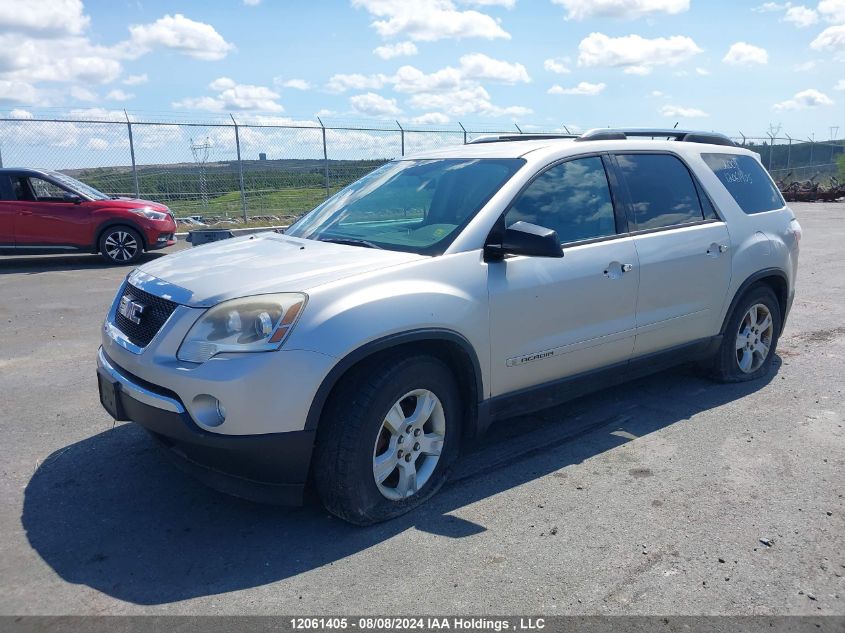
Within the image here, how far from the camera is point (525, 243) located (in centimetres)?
378

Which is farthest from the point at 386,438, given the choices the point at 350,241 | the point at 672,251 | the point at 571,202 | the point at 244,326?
the point at 672,251

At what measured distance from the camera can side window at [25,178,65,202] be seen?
12.0 meters

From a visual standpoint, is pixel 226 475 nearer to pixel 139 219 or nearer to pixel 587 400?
pixel 587 400

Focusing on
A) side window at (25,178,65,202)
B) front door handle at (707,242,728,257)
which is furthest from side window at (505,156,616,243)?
side window at (25,178,65,202)

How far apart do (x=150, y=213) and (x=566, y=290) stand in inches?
398

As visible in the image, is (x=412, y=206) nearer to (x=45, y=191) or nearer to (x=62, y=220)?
(x=62, y=220)

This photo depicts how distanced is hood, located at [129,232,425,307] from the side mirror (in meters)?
0.41

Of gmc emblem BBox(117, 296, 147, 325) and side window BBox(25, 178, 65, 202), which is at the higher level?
side window BBox(25, 178, 65, 202)

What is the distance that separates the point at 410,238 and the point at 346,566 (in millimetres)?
1768

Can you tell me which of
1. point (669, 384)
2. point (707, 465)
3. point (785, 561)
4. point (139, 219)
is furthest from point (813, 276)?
point (139, 219)

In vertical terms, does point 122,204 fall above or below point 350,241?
above

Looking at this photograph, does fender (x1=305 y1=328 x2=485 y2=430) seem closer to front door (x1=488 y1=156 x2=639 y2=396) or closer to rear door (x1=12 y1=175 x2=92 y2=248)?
front door (x1=488 y1=156 x2=639 y2=396)

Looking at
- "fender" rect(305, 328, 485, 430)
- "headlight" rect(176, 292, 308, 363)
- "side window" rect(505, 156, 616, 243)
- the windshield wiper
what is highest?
"side window" rect(505, 156, 616, 243)

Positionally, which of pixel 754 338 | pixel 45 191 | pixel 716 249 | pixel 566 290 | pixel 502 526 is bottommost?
pixel 502 526
